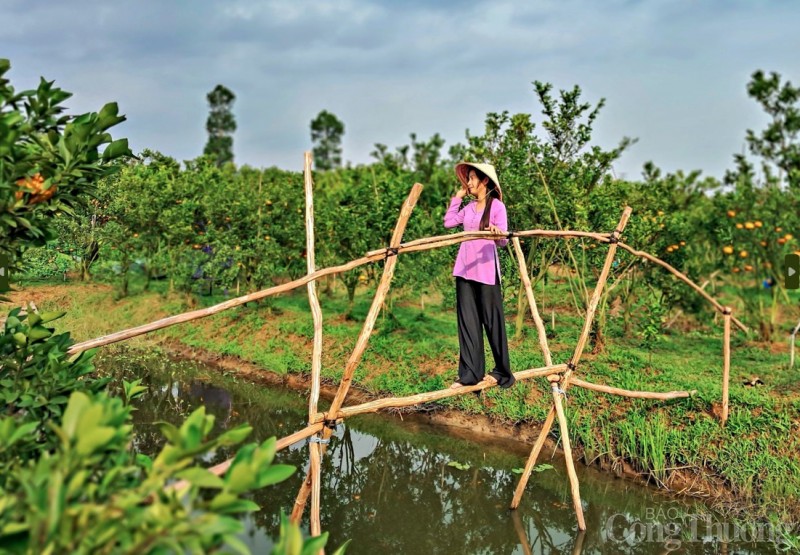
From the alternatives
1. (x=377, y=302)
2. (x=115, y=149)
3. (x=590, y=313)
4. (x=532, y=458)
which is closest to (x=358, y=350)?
(x=377, y=302)

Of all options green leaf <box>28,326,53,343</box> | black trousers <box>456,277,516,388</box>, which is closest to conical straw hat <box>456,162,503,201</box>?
black trousers <box>456,277,516,388</box>

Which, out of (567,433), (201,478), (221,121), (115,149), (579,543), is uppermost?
(221,121)

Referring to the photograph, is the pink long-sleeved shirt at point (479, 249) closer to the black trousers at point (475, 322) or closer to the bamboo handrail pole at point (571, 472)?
the black trousers at point (475, 322)

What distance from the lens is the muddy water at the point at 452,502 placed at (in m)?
4.25

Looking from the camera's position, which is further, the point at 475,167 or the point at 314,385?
the point at 475,167

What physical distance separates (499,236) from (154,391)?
495 cm

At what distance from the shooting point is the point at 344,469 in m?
5.42

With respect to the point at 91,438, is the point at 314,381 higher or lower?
lower

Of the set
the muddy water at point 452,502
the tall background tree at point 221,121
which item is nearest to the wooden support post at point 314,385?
the muddy water at point 452,502

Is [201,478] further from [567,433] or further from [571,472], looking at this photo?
[567,433]

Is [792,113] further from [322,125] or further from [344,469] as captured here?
[322,125]

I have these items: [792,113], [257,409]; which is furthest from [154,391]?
[792,113]

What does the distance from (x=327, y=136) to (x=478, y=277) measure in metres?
31.7

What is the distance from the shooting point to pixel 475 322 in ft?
13.7
